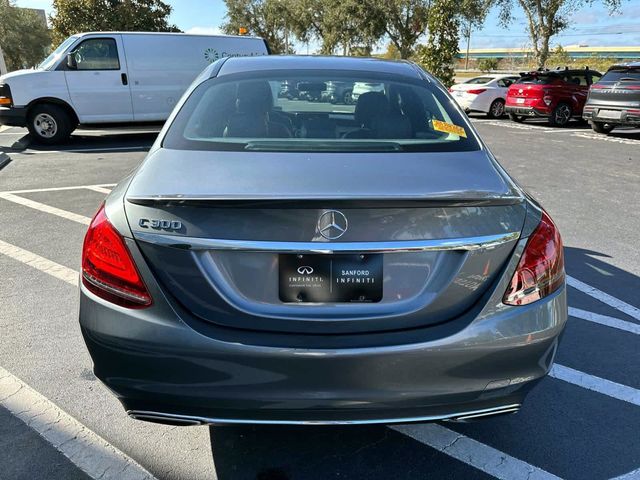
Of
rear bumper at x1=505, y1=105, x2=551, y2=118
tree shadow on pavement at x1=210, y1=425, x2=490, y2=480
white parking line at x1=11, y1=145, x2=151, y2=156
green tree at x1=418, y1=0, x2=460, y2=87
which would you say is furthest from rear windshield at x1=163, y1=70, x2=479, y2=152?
green tree at x1=418, y1=0, x2=460, y2=87

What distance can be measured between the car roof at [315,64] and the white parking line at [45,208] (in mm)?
3356

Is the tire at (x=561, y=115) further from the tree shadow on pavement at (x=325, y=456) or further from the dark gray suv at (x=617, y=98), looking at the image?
the tree shadow on pavement at (x=325, y=456)

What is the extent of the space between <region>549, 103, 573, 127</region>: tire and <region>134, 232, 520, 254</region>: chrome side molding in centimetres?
1563

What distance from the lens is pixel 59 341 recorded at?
340cm

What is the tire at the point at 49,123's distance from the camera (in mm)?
11266

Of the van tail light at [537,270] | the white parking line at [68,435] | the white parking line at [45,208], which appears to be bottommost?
the white parking line at [45,208]

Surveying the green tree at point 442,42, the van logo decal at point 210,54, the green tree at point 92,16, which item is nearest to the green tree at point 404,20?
the green tree at point 442,42

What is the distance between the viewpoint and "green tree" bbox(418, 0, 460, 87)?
21.6 meters

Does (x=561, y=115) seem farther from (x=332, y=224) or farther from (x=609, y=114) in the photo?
(x=332, y=224)

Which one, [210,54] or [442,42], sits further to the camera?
[442,42]

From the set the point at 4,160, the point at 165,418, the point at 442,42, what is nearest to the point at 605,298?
the point at 165,418

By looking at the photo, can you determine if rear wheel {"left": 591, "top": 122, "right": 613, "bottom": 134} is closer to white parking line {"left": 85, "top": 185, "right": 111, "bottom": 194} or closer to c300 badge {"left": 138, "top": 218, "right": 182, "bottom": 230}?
white parking line {"left": 85, "top": 185, "right": 111, "bottom": 194}

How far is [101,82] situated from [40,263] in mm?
7946

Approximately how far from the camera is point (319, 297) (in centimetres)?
190
